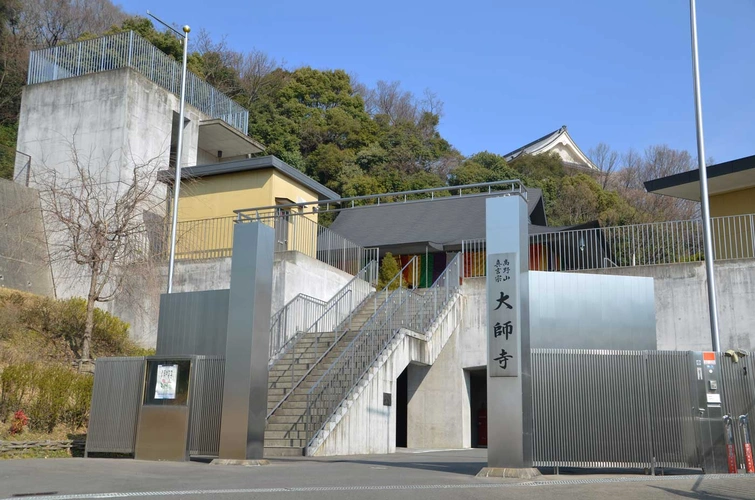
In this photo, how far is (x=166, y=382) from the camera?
547 inches

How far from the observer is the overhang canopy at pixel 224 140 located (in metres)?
30.4

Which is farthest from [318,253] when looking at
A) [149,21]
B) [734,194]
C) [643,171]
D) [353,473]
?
[643,171]

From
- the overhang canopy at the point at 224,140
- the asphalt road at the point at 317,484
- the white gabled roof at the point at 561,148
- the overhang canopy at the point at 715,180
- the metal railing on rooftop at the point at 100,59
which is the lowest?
the asphalt road at the point at 317,484

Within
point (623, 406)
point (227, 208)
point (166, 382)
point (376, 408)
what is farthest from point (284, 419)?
point (227, 208)

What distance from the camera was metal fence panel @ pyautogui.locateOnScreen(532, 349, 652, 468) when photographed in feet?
38.6

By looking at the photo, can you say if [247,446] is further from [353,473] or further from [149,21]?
[149,21]

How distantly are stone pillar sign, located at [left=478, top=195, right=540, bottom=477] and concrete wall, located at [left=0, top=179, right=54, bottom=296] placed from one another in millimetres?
17252

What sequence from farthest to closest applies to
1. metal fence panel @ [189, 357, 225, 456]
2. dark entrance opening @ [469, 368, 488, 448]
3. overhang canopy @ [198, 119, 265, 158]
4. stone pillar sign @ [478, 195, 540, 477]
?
overhang canopy @ [198, 119, 265, 158] < dark entrance opening @ [469, 368, 488, 448] < metal fence panel @ [189, 357, 225, 456] < stone pillar sign @ [478, 195, 540, 477]

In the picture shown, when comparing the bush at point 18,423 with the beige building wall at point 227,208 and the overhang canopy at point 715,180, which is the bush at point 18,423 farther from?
the overhang canopy at point 715,180

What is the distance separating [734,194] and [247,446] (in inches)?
783

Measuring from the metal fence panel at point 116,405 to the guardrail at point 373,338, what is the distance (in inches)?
139

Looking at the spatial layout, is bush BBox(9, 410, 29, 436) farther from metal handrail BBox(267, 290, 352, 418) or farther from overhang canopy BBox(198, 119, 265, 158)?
overhang canopy BBox(198, 119, 265, 158)

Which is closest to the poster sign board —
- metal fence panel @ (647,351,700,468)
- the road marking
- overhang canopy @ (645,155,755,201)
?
the road marking

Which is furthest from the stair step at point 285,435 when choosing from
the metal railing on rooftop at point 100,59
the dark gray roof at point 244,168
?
the metal railing on rooftop at point 100,59
